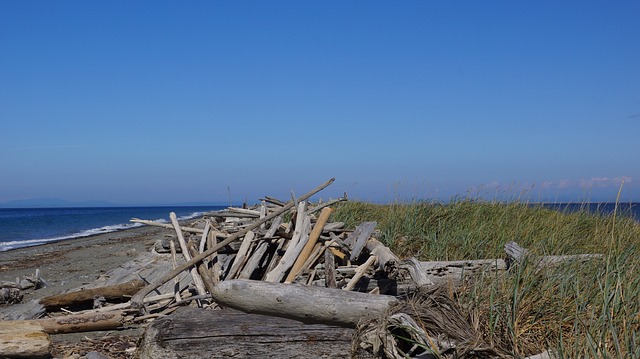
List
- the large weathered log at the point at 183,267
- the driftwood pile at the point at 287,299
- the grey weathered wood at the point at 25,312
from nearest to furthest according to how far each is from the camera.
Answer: the driftwood pile at the point at 287,299
the large weathered log at the point at 183,267
the grey weathered wood at the point at 25,312

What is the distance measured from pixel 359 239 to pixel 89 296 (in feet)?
15.5

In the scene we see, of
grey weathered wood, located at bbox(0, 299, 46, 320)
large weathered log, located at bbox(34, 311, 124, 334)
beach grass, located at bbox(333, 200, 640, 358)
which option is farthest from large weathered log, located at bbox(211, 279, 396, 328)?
grey weathered wood, located at bbox(0, 299, 46, 320)

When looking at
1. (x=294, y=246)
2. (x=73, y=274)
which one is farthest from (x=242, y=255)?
(x=73, y=274)

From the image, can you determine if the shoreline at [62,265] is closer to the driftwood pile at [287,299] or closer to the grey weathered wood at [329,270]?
the driftwood pile at [287,299]

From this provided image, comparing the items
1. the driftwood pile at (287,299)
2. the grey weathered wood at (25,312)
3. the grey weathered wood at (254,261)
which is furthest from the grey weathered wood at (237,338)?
the grey weathered wood at (25,312)

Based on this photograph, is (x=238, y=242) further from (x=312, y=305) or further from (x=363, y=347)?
(x=363, y=347)

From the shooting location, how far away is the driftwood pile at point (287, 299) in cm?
554

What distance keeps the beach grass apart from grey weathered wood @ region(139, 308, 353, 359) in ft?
4.90

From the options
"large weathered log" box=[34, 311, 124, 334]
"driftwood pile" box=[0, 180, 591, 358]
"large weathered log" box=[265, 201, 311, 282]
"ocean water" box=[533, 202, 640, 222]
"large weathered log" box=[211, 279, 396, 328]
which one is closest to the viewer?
"driftwood pile" box=[0, 180, 591, 358]

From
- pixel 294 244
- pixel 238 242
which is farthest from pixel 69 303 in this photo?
pixel 294 244

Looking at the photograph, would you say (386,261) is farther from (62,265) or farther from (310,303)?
(62,265)

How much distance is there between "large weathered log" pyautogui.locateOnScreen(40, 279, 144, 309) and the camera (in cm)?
932

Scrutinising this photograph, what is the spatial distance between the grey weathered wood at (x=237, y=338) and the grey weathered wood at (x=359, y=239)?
190 centimetres

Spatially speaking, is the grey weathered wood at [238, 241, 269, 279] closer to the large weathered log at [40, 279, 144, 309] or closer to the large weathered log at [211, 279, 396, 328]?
the large weathered log at [211, 279, 396, 328]
